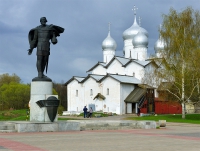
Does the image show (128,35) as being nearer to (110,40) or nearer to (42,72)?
(110,40)

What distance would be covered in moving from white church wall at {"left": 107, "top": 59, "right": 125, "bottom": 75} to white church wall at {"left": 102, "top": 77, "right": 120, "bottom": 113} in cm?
638

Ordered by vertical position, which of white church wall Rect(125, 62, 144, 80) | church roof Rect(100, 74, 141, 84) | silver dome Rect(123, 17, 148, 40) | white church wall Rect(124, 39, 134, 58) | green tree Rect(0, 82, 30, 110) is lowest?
green tree Rect(0, 82, 30, 110)

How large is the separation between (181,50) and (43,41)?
70.3 ft

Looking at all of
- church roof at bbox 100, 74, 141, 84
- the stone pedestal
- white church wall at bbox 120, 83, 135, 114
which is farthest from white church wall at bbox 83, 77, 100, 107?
the stone pedestal

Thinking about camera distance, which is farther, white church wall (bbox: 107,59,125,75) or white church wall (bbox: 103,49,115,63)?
white church wall (bbox: 103,49,115,63)

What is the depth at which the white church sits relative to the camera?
54.0m

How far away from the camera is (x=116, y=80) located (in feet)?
176

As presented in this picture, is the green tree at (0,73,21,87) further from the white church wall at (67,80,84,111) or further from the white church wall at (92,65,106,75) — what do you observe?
the white church wall at (67,80,84,111)

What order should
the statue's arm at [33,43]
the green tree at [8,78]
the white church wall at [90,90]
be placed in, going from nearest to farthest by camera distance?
the statue's arm at [33,43] < the white church wall at [90,90] < the green tree at [8,78]

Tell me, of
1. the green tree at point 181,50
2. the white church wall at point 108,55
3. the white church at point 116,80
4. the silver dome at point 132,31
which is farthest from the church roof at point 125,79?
the green tree at point 181,50

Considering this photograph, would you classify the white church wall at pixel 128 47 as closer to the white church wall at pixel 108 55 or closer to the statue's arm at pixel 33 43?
the white church wall at pixel 108 55

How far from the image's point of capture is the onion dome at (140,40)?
2419 inches

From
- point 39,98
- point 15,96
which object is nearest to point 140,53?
point 15,96

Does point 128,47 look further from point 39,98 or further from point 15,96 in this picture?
point 39,98
